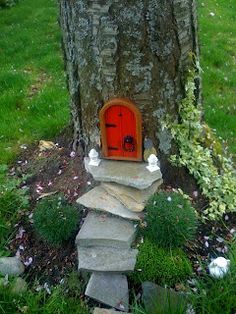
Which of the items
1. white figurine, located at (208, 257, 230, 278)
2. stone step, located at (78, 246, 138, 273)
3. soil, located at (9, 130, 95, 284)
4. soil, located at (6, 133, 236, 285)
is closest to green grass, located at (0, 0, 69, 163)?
soil, located at (9, 130, 95, 284)

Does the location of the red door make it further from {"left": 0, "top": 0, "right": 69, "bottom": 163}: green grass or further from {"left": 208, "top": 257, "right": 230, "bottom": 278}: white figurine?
{"left": 0, "top": 0, "right": 69, "bottom": 163}: green grass

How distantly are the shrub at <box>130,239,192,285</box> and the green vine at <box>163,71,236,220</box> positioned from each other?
617mm

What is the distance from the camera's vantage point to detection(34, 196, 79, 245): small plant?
4.25m

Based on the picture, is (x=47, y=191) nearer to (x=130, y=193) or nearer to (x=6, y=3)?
(x=130, y=193)

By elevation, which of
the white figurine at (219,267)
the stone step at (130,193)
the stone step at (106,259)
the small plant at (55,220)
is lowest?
the stone step at (106,259)

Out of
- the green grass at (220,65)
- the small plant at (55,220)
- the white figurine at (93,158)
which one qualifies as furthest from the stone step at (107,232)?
the green grass at (220,65)

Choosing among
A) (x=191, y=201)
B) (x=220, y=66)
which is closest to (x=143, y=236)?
(x=191, y=201)

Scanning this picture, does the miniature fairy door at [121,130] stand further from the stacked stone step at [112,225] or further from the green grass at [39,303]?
the green grass at [39,303]

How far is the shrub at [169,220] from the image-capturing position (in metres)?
4.06

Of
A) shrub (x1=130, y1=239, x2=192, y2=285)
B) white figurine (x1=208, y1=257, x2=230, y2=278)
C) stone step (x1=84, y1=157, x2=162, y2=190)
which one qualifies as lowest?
shrub (x1=130, y1=239, x2=192, y2=285)

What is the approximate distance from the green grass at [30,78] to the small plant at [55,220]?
165cm

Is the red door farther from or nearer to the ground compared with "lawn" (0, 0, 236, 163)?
farther from the ground

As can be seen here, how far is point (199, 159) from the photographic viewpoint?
4.74m

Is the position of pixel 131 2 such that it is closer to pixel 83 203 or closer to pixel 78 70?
pixel 78 70
